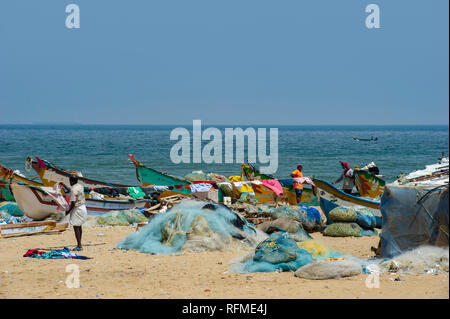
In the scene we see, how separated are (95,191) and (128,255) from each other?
641 centimetres

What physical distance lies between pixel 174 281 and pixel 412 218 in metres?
3.80

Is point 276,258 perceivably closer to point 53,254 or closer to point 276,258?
point 276,258

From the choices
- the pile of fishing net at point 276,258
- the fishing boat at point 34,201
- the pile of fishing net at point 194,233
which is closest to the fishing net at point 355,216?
the pile of fishing net at point 194,233

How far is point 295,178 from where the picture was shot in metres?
16.2

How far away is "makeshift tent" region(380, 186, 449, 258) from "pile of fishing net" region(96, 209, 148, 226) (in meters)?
7.01

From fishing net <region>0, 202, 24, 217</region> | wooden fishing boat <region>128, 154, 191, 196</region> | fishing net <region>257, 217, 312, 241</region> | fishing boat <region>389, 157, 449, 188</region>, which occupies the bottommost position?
fishing net <region>0, 202, 24, 217</region>

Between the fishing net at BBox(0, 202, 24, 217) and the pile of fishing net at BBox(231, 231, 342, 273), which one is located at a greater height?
the pile of fishing net at BBox(231, 231, 342, 273)

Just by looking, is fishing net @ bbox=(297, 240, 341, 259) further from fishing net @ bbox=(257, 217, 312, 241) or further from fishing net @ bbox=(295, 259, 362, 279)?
fishing net @ bbox=(257, 217, 312, 241)

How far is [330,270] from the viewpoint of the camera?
7.75m

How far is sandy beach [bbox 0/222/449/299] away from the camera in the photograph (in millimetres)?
7023

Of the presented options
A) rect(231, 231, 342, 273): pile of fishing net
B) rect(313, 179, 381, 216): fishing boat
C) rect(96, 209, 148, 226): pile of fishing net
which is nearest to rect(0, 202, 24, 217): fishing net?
rect(96, 209, 148, 226): pile of fishing net

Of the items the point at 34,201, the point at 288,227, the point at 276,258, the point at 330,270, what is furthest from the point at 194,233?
the point at 34,201
